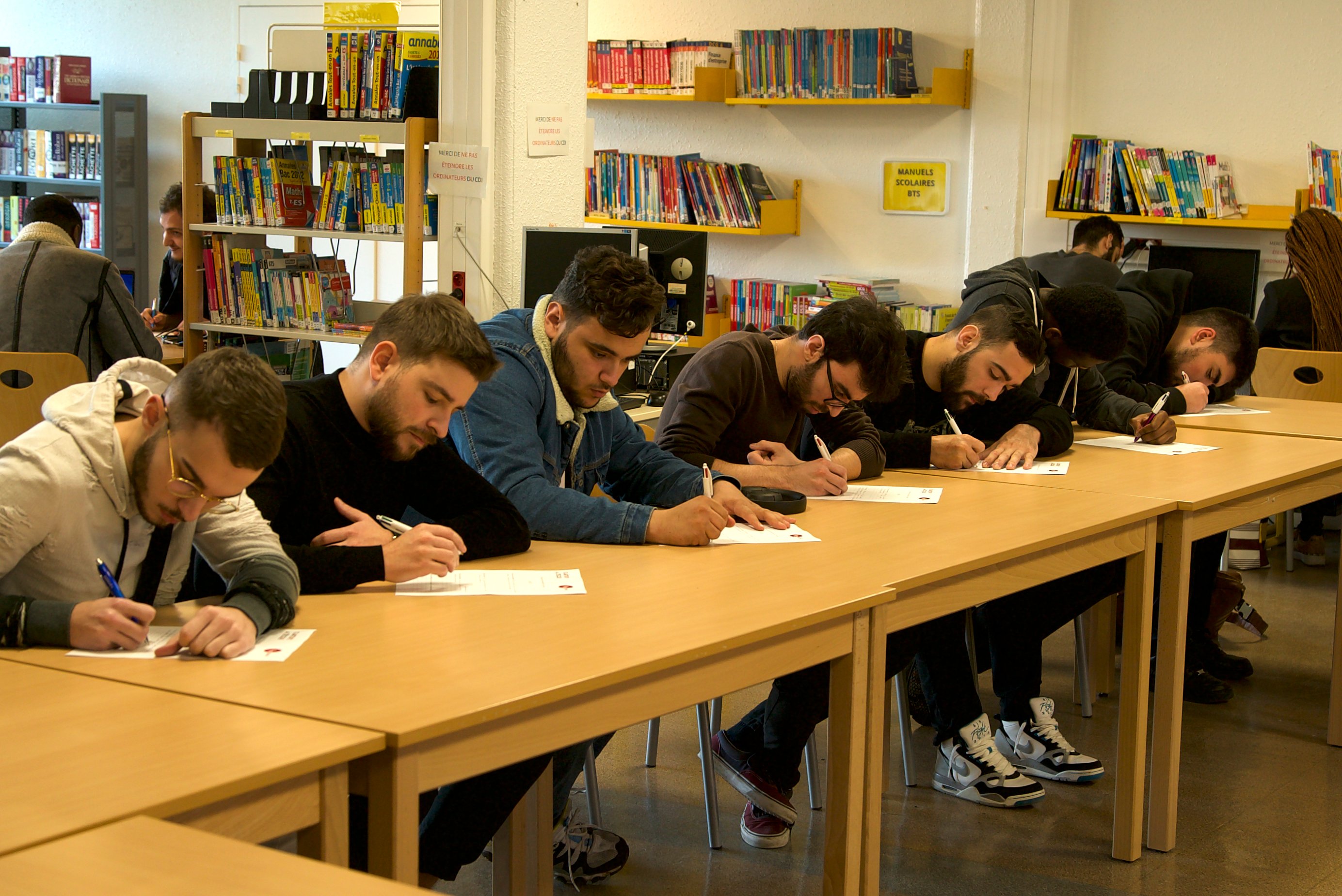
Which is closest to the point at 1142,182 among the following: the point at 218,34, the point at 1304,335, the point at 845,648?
the point at 1304,335

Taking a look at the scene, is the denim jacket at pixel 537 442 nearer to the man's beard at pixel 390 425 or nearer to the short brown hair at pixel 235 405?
the man's beard at pixel 390 425

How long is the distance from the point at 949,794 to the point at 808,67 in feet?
14.1

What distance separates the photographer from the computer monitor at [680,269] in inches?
183

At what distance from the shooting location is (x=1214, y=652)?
3943mm

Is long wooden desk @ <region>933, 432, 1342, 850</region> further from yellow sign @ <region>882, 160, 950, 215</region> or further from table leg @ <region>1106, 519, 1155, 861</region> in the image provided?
yellow sign @ <region>882, 160, 950, 215</region>

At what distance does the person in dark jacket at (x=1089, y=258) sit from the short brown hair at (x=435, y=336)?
2975mm

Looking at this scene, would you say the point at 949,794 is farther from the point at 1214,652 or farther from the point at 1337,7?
the point at 1337,7

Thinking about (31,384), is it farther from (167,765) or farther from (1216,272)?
(1216,272)

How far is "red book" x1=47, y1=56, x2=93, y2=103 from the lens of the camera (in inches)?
320

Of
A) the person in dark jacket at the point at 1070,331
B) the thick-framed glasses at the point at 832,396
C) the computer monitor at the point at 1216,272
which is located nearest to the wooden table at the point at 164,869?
the thick-framed glasses at the point at 832,396

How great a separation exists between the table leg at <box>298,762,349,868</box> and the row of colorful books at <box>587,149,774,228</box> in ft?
18.0

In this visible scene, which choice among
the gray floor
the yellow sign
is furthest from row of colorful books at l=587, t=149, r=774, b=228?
the gray floor

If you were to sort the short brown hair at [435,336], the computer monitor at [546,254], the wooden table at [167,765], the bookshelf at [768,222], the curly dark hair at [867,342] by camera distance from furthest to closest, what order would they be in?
the bookshelf at [768,222]
the computer monitor at [546,254]
the curly dark hair at [867,342]
the short brown hair at [435,336]
the wooden table at [167,765]

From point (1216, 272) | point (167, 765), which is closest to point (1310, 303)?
point (1216, 272)
